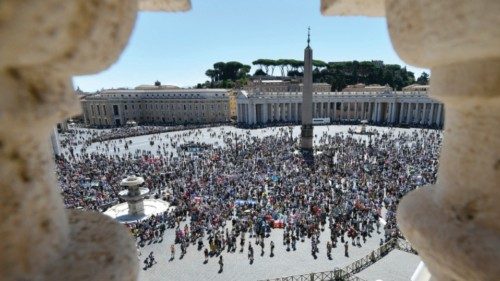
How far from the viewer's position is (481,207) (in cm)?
138

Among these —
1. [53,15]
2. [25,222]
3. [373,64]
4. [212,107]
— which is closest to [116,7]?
[53,15]

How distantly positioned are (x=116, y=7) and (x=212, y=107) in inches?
2429

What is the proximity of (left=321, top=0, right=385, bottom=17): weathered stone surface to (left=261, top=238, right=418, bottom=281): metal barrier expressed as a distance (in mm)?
9261

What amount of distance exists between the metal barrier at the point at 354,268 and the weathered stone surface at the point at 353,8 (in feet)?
30.4

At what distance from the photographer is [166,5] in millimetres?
1962

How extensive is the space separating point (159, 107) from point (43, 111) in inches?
2619

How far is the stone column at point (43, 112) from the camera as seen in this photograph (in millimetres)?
747

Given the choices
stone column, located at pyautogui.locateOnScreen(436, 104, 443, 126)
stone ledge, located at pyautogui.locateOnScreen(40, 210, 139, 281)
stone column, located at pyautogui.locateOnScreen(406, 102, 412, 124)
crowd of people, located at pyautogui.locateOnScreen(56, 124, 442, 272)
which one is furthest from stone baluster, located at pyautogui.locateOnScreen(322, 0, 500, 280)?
stone column, located at pyautogui.locateOnScreen(406, 102, 412, 124)

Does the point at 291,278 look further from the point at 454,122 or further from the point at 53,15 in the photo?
the point at 53,15

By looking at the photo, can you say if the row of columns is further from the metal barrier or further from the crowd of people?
the metal barrier

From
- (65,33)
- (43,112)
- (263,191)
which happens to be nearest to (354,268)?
(263,191)

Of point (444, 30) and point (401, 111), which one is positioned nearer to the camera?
point (444, 30)

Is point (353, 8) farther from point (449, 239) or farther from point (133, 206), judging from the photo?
point (133, 206)

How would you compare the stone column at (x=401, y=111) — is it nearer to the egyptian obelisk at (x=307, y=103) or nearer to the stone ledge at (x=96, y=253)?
the egyptian obelisk at (x=307, y=103)
